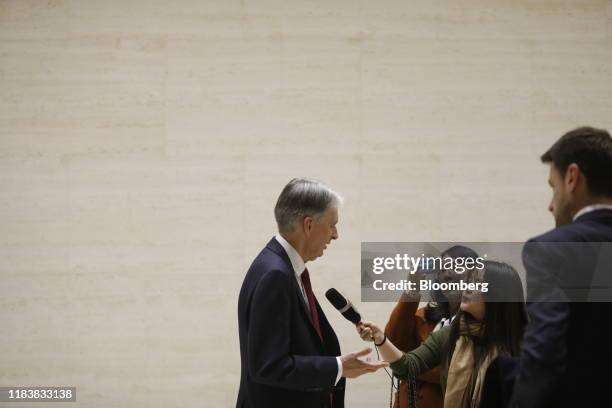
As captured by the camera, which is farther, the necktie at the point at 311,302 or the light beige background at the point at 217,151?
the light beige background at the point at 217,151

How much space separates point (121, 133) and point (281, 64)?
130 centimetres

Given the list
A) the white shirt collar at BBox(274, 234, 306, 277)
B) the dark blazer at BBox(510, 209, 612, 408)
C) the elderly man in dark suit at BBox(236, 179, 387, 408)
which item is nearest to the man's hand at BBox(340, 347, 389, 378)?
the elderly man in dark suit at BBox(236, 179, 387, 408)

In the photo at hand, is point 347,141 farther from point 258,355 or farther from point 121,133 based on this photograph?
point 258,355

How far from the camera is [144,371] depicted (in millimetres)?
5426

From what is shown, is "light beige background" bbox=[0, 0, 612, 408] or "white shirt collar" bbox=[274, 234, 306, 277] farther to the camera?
"light beige background" bbox=[0, 0, 612, 408]

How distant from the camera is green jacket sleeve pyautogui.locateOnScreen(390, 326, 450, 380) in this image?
3320mm

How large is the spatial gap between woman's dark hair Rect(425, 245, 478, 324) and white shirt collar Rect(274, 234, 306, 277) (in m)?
1.19

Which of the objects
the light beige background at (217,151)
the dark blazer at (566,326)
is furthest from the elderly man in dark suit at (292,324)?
the light beige background at (217,151)

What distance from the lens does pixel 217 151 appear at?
17.9 feet

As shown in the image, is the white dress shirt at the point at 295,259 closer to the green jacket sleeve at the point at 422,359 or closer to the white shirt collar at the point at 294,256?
the white shirt collar at the point at 294,256

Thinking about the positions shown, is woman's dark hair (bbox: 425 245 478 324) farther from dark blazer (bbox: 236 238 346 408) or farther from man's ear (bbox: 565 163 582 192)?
man's ear (bbox: 565 163 582 192)

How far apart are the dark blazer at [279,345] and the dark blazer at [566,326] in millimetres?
856

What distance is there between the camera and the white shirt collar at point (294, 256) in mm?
2898

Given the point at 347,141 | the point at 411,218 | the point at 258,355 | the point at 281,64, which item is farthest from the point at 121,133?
the point at 258,355
